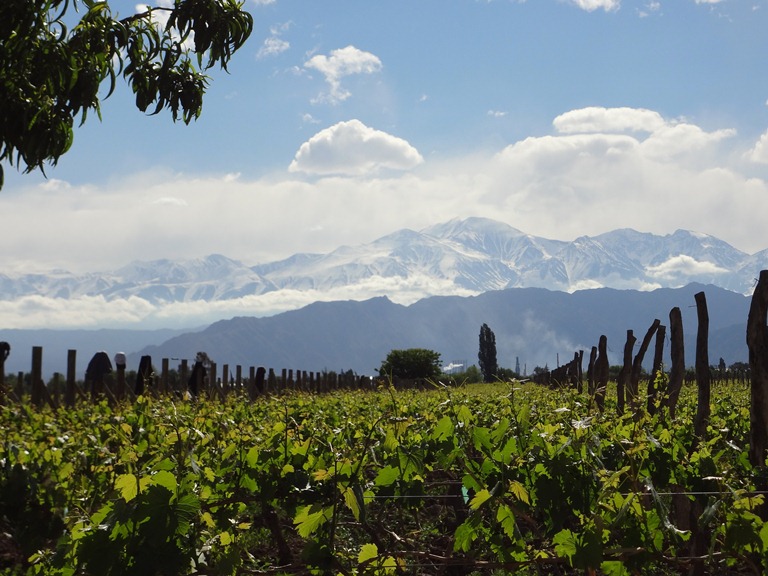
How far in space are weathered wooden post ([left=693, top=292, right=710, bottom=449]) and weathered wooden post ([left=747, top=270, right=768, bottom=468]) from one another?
31cm

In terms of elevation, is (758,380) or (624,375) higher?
(758,380)

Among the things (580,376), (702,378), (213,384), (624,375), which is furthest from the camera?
(580,376)

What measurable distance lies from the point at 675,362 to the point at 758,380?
11.6 feet

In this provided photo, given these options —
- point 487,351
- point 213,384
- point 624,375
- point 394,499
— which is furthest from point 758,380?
point 487,351

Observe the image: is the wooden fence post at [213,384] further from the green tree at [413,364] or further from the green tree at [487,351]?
the green tree at [487,351]

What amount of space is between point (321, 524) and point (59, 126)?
213 inches

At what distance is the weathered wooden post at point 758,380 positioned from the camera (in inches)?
172

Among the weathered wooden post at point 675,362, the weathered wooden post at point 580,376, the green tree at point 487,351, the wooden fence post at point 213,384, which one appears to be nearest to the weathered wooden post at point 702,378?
the weathered wooden post at point 675,362

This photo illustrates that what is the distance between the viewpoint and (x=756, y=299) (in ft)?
16.9

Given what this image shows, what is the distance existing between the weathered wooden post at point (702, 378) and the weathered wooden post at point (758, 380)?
12.1 inches

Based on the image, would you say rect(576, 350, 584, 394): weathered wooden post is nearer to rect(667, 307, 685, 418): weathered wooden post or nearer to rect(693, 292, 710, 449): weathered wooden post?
rect(667, 307, 685, 418): weathered wooden post

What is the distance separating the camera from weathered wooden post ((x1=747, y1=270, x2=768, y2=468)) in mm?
4363

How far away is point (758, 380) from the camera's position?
4.57m

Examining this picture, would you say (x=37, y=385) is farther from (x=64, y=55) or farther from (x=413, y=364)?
(x=413, y=364)
